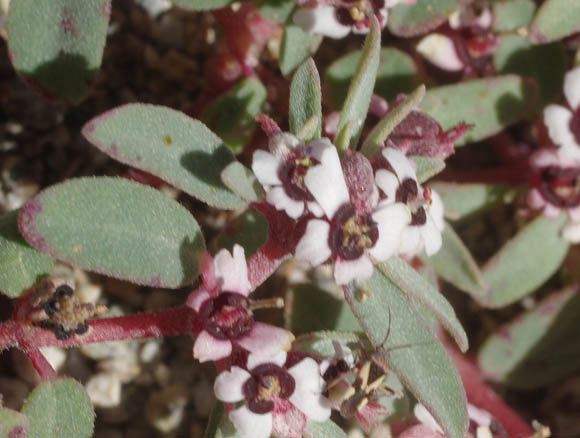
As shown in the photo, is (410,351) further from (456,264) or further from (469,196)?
(469,196)

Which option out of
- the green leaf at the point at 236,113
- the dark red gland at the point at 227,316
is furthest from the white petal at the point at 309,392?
the green leaf at the point at 236,113

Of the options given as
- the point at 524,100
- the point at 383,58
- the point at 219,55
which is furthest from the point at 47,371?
the point at 524,100

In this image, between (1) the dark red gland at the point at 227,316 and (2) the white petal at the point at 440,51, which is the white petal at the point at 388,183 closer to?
(1) the dark red gland at the point at 227,316


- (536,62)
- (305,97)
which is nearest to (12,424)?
(305,97)

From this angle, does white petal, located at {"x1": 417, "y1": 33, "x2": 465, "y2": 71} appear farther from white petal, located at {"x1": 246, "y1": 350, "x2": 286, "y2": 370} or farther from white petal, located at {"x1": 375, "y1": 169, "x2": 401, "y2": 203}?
white petal, located at {"x1": 246, "y1": 350, "x2": 286, "y2": 370}

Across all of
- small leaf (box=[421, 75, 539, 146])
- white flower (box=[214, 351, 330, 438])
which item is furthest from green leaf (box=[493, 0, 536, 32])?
white flower (box=[214, 351, 330, 438])

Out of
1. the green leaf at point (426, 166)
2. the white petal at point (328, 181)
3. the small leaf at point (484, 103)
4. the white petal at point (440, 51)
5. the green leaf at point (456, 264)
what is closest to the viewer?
the white petal at point (328, 181)

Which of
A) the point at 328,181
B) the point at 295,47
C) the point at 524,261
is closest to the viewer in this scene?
the point at 328,181

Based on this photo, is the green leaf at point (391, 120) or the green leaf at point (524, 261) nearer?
the green leaf at point (391, 120)
